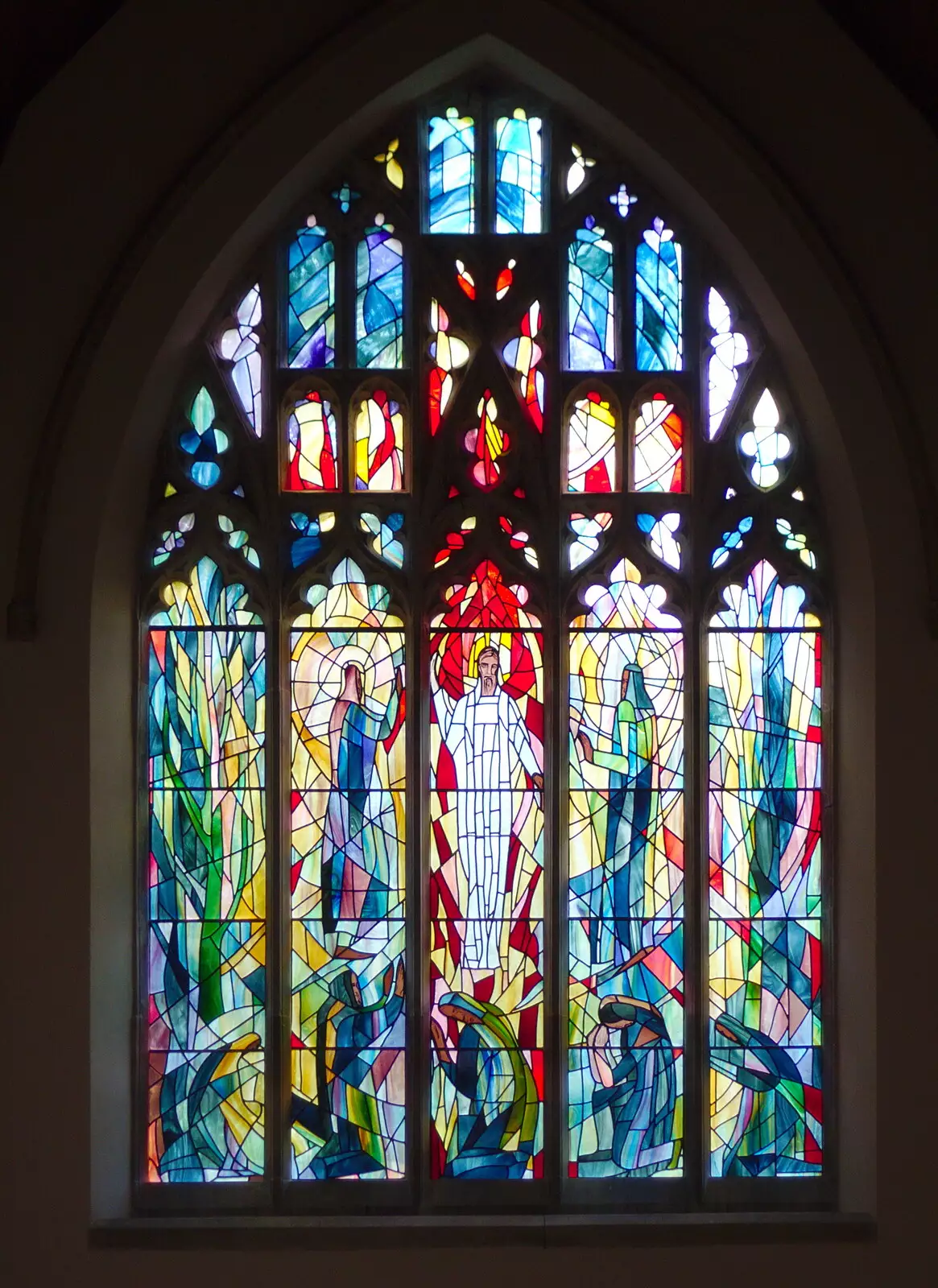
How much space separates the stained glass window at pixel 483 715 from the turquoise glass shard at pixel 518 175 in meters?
0.01

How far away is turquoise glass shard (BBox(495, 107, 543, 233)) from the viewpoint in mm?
4871

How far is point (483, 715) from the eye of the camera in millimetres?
4832

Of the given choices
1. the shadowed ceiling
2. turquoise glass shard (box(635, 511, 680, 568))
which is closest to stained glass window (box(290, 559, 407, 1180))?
turquoise glass shard (box(635, 511, 680, 568))

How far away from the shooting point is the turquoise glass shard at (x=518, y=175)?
192 inches

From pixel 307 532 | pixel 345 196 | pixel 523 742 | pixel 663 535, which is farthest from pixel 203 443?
pixel 663 535

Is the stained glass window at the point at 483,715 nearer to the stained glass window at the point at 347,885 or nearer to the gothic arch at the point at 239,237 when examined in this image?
the stained glass window at the point at 347,885

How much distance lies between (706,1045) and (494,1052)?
0.76 metres

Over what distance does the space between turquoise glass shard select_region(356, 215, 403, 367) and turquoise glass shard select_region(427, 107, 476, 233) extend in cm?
19

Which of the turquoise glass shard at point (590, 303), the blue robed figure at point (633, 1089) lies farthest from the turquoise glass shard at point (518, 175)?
the blue robed figure at point (633, 1089)

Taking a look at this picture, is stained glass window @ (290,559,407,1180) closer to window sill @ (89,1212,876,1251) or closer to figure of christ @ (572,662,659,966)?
window sill @ (89,1212,876,1251)
